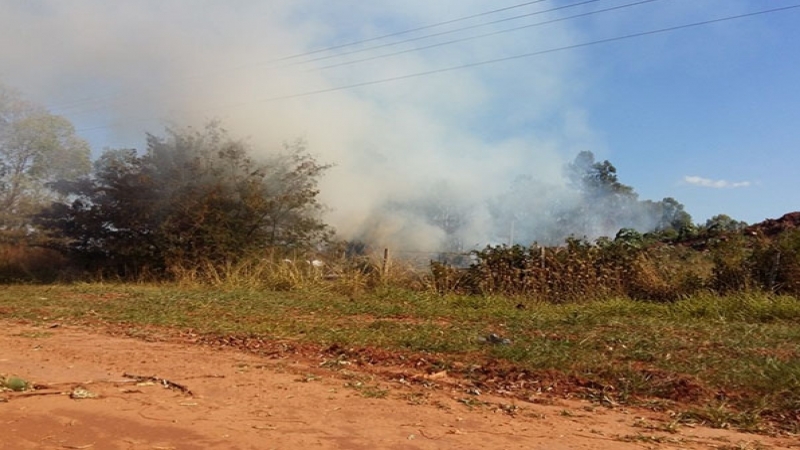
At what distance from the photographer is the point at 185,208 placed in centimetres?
1736

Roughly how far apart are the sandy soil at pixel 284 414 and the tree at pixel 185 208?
1159 cm

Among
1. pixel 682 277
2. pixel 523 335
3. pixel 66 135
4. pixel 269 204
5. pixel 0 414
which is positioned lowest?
pixel 0 414

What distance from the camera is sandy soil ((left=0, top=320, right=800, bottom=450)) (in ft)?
12.0

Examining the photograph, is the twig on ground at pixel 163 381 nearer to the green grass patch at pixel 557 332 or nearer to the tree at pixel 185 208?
the green grass patch at pixel 557 332

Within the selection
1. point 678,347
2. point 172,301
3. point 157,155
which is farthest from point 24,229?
point 678,347

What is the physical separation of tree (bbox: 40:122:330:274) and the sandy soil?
11592 millimetres

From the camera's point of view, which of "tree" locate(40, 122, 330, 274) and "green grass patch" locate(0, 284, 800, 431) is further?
"tree" locate(40, 122, 330, 274)

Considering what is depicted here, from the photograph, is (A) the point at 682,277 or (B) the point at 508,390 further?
→ (A) the point at 682,277

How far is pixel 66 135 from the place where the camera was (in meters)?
26.5

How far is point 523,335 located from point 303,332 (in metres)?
2.67

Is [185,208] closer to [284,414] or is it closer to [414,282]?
[414,282]

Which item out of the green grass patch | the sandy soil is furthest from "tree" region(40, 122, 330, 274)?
the sandy soil

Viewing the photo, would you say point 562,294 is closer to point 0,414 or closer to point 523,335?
point 523,335

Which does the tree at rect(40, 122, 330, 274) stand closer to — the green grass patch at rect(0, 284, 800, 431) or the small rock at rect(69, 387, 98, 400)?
the green grass patch at rect(0, 284, 800, 431)
